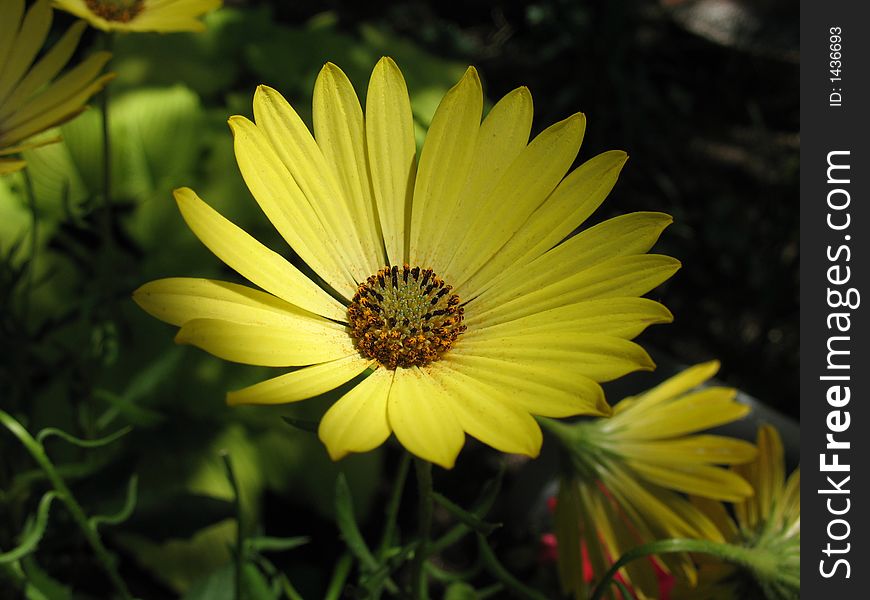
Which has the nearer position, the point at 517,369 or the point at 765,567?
the point at 517,369

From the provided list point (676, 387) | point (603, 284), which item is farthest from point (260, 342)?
point (676, 387)

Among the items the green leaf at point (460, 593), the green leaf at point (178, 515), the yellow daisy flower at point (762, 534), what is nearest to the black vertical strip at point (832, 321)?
the yellow daisy flower at point (762, 534)

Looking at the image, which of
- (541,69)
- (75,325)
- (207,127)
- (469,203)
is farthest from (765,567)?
(541,69)

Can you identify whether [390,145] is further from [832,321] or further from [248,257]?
[832,321]

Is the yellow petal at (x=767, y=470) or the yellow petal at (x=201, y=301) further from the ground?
the yellow petal at (x=201, y=301)

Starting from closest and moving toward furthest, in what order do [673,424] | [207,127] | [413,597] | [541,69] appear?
[413,597], [673,424], [207,127], [541,69]

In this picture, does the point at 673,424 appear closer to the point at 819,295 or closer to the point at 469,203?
the point at 819,295

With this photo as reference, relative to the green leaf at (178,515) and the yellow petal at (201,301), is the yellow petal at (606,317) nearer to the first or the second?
the yellow petal at (201,301)
